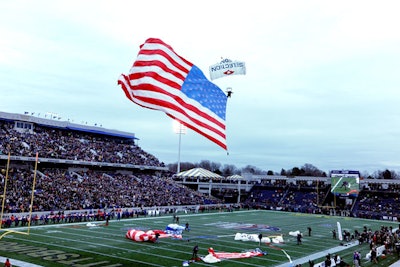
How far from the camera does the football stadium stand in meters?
23.0

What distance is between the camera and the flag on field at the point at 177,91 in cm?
1174

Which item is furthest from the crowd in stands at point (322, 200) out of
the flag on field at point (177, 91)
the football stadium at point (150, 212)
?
the flag on field at point (177, 91)

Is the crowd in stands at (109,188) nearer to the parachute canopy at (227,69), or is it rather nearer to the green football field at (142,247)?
the green football field at (142,247)

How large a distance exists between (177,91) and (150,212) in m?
34.0

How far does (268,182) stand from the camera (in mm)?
78875

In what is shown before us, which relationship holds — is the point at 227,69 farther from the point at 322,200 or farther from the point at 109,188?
the point at 322,200

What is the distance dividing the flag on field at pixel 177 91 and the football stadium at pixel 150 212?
1056cm

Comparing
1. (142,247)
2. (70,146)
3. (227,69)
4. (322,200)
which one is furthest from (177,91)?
(322,200)

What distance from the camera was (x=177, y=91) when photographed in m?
12.1

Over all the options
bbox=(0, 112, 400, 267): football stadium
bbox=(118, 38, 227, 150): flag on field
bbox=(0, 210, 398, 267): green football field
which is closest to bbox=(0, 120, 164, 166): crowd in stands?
bbox=(0, 112, 400, 267): football stadium

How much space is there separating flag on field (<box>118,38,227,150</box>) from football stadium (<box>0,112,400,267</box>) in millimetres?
10565

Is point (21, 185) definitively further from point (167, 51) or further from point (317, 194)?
point (317, 194)

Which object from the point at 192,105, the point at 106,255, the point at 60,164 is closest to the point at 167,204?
the point at 60,164

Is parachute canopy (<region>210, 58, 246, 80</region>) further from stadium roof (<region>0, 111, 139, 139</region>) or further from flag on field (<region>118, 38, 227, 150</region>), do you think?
stadium roof (<region>0, 111, 139, 139</region>)
